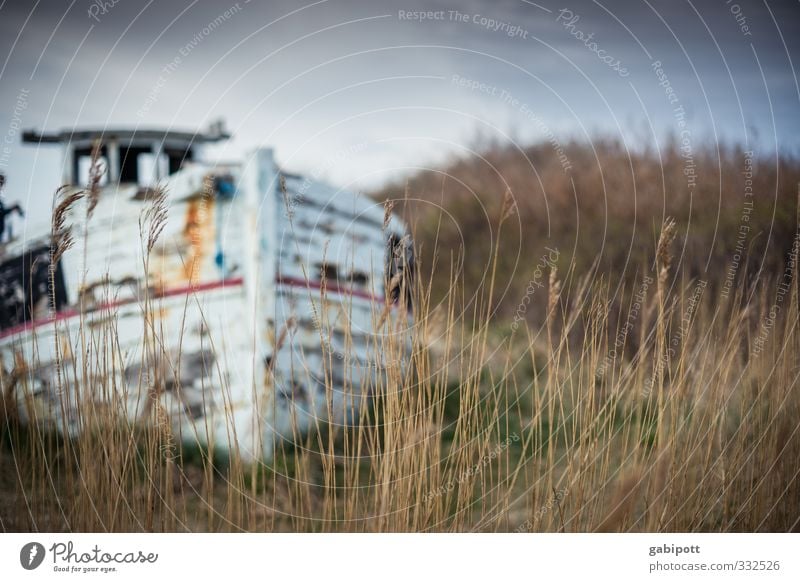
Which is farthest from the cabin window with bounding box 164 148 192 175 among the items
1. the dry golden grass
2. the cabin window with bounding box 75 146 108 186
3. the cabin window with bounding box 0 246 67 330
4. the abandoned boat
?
the cabin window with bounding box 0 246 67 330

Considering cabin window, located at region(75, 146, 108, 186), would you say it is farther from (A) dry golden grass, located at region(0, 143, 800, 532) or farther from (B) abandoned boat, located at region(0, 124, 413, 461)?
(A) dry golden grass, located at region(0, 143, 800, 532)

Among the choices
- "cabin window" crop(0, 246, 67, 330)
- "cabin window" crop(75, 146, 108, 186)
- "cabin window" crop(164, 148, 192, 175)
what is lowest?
"cabin window" crop(0, 246, 67, 330)

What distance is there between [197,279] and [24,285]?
0.61m

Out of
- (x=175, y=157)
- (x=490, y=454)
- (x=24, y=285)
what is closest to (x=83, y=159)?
(x=175, y=157)

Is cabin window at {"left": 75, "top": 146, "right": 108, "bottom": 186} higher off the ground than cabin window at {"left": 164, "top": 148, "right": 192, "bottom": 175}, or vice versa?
cabin window at {"left": 164, "top": 148, "right": 192, "bottom": 175}

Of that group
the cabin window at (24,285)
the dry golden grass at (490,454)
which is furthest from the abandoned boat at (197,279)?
the dry golden grass at (490,454)

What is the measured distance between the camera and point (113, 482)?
A: 1.92 metres

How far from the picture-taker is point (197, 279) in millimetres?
2553

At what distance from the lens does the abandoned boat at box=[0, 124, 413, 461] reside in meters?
2.19

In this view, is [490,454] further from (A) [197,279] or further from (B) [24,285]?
(B) [24,285]

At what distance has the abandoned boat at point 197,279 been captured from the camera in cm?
219

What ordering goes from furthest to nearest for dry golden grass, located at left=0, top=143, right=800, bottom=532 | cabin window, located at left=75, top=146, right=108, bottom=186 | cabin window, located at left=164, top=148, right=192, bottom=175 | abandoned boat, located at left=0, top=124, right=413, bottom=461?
cabin window, located at left=164, top=148, right=192, bottom=175 < cabin window, located at left=75, top=146, right=108, bottom=186 < abandoned boat, located at left=0, top=124, right=413, bottom=461 < dry golden grass, located at left=0, top=143, right=800, bottom=532
